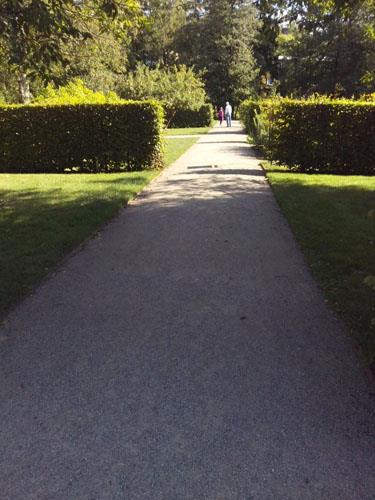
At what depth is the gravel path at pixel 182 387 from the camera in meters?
2.40

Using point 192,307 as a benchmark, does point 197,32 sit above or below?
above

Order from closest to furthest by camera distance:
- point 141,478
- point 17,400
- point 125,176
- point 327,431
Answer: point 141,478 < point 327,431 < point 17,400 < point 125,176

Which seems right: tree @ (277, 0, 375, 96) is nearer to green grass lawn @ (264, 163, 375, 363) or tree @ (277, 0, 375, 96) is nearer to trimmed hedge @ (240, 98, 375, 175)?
trimmed hedge @ (240, 98, 375, 175)

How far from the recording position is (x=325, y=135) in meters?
12.7

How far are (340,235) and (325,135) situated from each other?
22.6 feet

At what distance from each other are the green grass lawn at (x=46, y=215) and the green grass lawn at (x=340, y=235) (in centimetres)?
318

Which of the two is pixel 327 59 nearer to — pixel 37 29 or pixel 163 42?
pixel 163 42

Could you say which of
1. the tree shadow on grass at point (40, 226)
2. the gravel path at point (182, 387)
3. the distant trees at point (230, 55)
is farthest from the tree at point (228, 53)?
the gravel path at point (182, 387)

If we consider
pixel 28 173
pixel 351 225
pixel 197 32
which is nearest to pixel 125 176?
pixel 28 173

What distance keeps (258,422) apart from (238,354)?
2.77 ft

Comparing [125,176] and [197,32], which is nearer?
[125,176]

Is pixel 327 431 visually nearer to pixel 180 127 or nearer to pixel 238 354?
pixel 238 354

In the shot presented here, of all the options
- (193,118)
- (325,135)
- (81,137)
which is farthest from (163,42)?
(325,135)

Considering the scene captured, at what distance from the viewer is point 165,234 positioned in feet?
23.4
